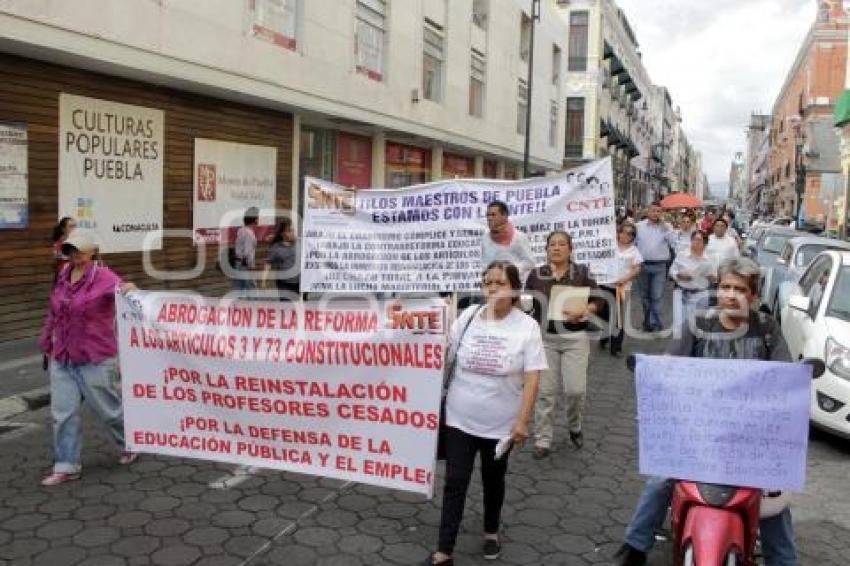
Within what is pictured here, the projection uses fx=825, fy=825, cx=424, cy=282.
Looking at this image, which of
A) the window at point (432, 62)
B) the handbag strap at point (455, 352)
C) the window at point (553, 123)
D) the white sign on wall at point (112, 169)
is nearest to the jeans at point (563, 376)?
the handbag strap at point (455, 352)

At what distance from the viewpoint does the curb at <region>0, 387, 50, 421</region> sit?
7.27 metres

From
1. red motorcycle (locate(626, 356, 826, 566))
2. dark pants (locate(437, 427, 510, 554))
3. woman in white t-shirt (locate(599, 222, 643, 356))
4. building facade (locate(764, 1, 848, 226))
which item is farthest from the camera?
building facade (locate(764, 1, 848, 226))

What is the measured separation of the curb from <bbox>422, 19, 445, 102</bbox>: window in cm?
1616

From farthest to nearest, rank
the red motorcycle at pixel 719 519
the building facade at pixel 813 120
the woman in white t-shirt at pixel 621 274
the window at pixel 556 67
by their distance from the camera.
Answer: the building facade at pixel 813 120, the window at pixel 556 67, the woman in white t-shirt at pixel 621 274, the red motorcycle at pixel 719 519

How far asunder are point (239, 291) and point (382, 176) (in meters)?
9.07

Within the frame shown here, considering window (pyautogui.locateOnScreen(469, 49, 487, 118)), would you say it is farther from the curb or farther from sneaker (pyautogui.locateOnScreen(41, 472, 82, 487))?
sneaker (pyautogui.locateOnScreen(41, 472, 82, 487))

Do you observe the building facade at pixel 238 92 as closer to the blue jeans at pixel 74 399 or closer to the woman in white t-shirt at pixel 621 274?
the blue jeans at pixel 74 399

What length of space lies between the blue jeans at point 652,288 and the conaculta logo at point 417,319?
24.8 ft

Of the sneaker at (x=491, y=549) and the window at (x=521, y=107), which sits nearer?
the sneaker at (x=491, y=549)

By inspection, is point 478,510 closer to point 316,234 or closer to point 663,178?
point 316,234

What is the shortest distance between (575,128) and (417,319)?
45.3 metres

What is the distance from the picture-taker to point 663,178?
99562 millimetres

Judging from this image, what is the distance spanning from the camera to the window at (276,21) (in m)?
14.3

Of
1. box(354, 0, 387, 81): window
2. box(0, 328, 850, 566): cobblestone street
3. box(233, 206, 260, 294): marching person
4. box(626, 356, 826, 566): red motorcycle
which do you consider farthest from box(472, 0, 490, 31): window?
box(626, 356, 826, 566): red motorcycle
